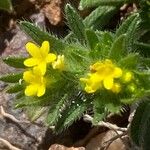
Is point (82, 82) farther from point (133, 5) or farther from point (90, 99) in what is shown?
point (133, 5)

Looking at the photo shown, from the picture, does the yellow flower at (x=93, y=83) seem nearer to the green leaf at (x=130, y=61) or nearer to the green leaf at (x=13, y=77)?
the green leaf at (x=130, y=61)

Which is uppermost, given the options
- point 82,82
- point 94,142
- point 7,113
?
point 82,82

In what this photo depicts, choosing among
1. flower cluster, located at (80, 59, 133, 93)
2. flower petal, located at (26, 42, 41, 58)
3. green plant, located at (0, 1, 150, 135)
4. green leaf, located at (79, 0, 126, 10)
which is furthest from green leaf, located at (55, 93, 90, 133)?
green leaf, located at (79, 0, 126, 10)

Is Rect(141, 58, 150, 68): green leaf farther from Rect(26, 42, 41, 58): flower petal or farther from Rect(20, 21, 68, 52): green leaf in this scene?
Rect(26, 42, 41, 58): flower petal

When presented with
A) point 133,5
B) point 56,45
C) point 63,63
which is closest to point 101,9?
point 133,5

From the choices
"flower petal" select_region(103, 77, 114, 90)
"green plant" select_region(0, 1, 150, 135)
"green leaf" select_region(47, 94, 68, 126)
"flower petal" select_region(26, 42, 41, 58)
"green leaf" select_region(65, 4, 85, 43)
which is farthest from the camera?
"green leaf" select_region(65, 4, 85, 43)

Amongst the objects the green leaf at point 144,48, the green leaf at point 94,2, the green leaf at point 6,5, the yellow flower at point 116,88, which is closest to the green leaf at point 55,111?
the yellow flower at point 116,88

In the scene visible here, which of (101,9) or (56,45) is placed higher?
(56,45)
